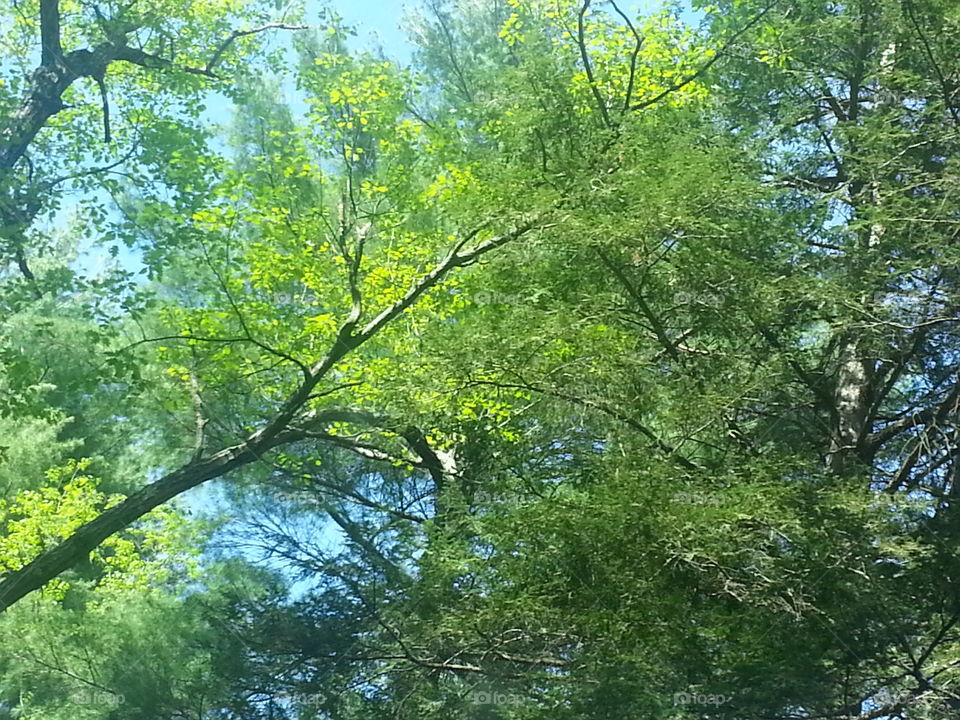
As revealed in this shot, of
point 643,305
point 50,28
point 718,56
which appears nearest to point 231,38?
point 50,28

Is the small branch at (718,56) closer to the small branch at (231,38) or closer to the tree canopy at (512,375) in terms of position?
the tree canopy at (512,375)

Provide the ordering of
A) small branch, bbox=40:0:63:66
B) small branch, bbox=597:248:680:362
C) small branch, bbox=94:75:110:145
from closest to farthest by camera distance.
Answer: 1. small branch, bbox=597:248:680:362
2. small branch, bbox=40:0:63:66
3. small branch, bbox=94:75:110:145

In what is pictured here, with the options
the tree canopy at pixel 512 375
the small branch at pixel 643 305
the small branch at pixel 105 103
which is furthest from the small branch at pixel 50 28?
the small branch at pixel 643 305

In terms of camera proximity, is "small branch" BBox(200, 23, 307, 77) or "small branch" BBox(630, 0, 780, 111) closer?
"small branch" BBox(630, 0, 780, 111)

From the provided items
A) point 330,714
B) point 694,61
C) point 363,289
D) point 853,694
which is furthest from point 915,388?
point 330,714

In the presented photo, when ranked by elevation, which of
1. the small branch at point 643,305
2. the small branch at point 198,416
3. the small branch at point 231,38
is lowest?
the small branch at point 643,305

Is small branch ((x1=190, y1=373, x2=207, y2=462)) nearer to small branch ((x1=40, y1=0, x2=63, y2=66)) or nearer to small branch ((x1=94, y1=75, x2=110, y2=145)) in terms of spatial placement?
small branch ((x1=94, y1=75, x2=110, y2=145))

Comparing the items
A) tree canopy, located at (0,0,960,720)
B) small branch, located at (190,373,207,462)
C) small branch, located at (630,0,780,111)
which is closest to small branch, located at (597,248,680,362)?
tree canopy, located at (0,0,960,720)

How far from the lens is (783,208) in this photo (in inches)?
328

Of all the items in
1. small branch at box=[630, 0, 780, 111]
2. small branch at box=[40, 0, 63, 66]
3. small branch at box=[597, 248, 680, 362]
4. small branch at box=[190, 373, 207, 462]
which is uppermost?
small branch at box=[40, 0, 63, 66]

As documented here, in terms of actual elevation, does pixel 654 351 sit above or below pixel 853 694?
above

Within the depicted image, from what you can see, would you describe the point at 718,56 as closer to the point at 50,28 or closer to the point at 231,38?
the point at 231,38

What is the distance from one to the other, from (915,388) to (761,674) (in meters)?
3.46

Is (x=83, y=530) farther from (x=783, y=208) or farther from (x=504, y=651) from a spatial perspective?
(x=783, y=208)
